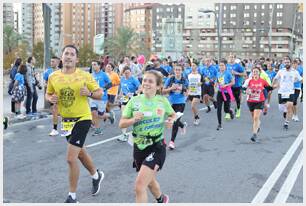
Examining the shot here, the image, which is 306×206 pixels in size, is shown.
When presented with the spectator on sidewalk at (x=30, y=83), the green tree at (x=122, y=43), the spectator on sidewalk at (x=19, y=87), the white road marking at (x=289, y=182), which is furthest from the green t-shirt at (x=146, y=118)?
the green tree at (x=122, y=43)

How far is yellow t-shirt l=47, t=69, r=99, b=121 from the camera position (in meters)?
5.12

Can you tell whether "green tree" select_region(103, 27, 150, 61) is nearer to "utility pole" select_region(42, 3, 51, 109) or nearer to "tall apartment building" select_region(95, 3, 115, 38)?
"utility pole" select_region(42, 3, 51, 109)

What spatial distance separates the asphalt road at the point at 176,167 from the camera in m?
5.45

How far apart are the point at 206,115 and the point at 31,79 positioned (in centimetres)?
531

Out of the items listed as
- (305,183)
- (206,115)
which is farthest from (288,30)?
(305,183)

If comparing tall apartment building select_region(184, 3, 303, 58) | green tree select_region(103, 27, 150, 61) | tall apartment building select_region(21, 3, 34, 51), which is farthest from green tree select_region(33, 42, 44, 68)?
tall apartment building select_region(21, 3, 34, 51)

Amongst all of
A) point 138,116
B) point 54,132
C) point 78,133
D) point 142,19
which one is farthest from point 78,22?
point 138,116

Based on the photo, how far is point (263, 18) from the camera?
112m

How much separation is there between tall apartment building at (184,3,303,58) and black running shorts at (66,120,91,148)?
106752mm

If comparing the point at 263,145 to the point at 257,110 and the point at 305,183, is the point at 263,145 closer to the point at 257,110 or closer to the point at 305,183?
the point at 257,110

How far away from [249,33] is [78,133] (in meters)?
113

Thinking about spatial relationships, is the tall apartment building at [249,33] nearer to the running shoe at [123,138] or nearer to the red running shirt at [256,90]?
the red running shirt at [256,90]

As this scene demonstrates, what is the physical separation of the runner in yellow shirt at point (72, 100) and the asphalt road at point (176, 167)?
1.64 feet

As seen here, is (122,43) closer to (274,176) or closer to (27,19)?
(27,19)
